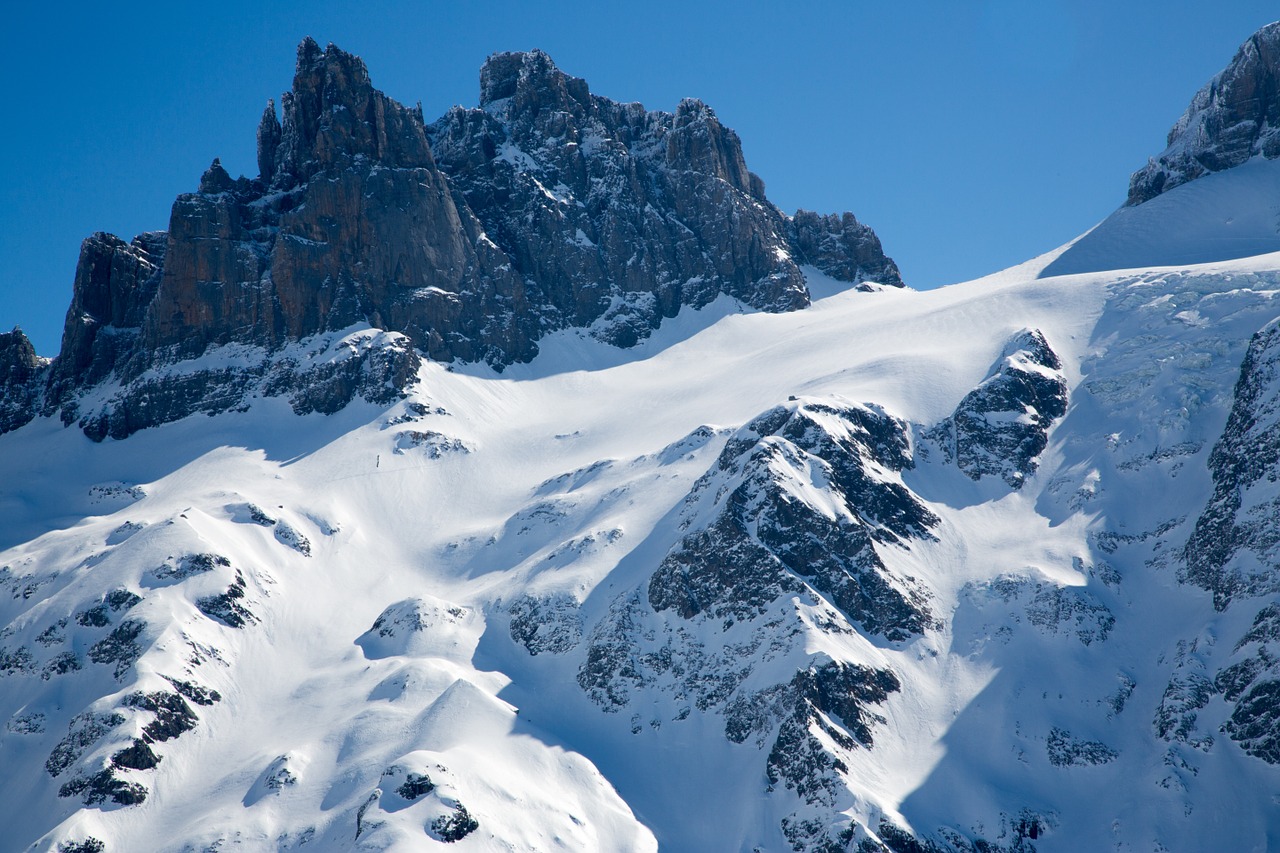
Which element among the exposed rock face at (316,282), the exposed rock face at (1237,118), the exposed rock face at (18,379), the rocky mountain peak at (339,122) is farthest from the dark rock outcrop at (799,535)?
the exposed rock face at (18,379)

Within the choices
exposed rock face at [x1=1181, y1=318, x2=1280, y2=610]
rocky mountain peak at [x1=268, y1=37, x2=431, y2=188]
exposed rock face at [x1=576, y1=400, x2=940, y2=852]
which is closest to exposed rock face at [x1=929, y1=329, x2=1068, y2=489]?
exposed rock face at [x1=576, y1=400, x2=940, y2=852]

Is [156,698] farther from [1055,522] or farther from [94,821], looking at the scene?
[1055,522]

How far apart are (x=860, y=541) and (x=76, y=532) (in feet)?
305

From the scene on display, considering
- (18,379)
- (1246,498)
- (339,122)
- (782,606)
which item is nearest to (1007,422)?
(1246,498)

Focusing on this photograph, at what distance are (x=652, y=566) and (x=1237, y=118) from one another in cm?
12042

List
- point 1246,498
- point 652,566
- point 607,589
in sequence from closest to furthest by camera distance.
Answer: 1. point 1246,498
2. point 652,566
3. point 607,589

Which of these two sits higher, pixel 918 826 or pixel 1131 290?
pixel 1131 290

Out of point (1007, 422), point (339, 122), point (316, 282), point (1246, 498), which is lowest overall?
point (1246, 498)

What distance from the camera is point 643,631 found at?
111375mm

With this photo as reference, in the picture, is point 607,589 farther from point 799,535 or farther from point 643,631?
point 799,535

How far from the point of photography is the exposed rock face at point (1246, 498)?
9812cm

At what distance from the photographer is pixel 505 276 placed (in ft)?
614

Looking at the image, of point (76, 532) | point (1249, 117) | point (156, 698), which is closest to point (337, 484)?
point (76, 532)

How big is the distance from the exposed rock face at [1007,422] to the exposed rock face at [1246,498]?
19.7 metres
